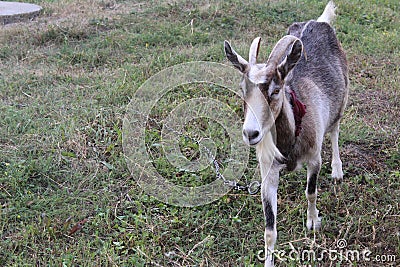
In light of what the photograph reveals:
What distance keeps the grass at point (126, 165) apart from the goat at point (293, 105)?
0.30 m

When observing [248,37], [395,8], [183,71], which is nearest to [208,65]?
[183,71]

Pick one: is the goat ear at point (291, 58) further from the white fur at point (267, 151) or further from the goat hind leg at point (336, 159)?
the goat hind leg at point (336, 159)

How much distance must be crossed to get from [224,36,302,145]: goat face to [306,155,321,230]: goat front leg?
68cm

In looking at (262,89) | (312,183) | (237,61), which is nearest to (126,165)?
(312,183)

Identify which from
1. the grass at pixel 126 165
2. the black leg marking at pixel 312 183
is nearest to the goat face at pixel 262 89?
the black leg marking at pixel 312 183

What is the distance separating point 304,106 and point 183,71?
2625 mm

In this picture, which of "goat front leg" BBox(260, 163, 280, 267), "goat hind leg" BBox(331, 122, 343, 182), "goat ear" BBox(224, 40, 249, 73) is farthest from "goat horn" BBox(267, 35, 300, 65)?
"goat hind leg" BBox(331, 122, 343, 182)

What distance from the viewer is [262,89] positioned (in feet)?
8.55

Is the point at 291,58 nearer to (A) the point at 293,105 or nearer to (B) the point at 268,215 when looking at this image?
(A) the point at 293,105

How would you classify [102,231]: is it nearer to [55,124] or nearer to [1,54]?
[55,124]

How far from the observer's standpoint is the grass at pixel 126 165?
10.5 feet

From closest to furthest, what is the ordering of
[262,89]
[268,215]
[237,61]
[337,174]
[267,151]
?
[262,89]
[237,61]
[267,151]
[268,215]
[337,174]

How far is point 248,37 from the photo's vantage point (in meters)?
6.73

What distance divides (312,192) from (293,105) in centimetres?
65
